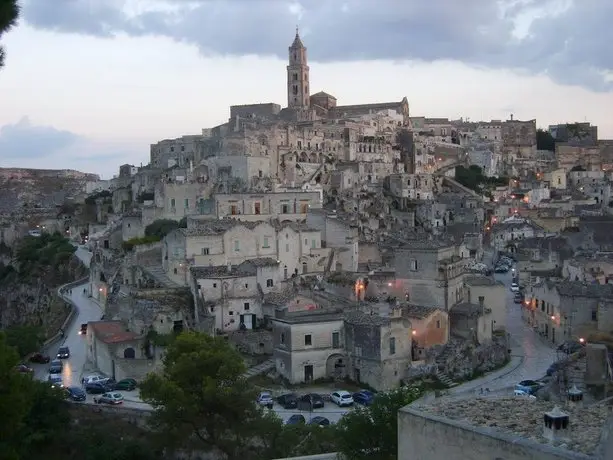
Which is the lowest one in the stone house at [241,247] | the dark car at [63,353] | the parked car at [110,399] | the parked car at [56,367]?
the parked car at [110,399]

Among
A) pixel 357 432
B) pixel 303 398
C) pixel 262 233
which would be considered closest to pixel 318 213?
pixel 262 233

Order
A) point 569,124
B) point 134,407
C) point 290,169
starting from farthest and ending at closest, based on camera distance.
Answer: point 569,124
point 290,169
point 134,407

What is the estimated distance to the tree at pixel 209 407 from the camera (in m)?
23.9

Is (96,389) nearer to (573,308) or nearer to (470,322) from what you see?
(470,322)

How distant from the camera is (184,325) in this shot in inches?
1423

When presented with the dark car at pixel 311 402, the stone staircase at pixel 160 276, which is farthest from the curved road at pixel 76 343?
the dark car at pixel 311 402

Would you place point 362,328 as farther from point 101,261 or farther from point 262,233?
point 101,261

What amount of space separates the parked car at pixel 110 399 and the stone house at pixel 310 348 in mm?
6572

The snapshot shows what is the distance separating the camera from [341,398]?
29.1 metres

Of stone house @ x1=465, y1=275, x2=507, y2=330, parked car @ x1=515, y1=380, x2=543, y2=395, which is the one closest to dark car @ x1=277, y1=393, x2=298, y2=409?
parked car @ x1=515, y1=380, x2=543, y2=395

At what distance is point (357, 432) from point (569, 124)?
316ft

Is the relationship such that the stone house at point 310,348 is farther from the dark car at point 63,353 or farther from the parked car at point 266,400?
the dark car at point 63,353

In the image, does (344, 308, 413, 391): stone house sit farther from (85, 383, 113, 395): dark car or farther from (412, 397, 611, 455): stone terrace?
(412, 397, 611, 455): stone terrace

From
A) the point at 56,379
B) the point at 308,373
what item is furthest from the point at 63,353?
the point at 308,373
